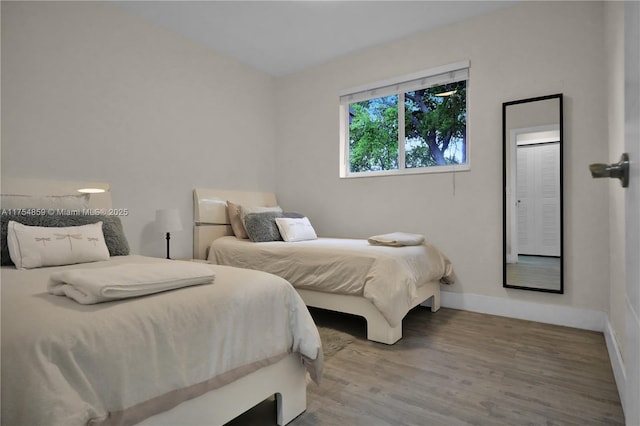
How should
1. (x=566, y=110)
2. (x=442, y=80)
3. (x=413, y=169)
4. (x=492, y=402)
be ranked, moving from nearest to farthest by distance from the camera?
1. (x=492, y=402)
2. (x=566, y=110)
3. (x=442, y=80)
4. (x=413, y=169)

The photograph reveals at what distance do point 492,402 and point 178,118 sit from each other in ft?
11.3

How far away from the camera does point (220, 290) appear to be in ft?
4.42

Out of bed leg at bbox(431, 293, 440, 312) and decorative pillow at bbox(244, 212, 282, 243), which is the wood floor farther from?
decorative pillow at bbox(244, 212, 282, 243)

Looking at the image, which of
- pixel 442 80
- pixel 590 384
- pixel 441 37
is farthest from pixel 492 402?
pixel 441 37

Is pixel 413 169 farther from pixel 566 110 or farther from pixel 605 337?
pixel 605 337

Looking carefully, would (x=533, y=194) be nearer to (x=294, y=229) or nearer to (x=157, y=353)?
(x=294, y=229)

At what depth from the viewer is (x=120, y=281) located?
3.79ft

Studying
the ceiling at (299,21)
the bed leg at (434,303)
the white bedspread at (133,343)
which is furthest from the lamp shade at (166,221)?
the bed leg at (434,303)

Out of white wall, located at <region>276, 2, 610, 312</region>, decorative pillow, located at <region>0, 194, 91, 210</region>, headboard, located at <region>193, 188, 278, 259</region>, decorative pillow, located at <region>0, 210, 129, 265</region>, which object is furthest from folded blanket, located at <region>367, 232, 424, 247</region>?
decorative pillow, located at <region>0, 194, 91, 210</region>

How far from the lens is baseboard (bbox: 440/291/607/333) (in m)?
2.74

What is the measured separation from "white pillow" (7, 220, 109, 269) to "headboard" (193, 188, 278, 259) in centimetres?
146

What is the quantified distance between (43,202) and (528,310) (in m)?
3.78

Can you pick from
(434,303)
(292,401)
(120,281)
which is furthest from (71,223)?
(434,303)

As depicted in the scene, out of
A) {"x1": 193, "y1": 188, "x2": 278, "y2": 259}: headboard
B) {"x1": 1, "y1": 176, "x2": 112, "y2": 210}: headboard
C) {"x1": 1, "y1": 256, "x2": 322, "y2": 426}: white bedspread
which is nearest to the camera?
{"x1": 1, "y1": 256, "x2": 322, "y2": 426}: white bedspread
